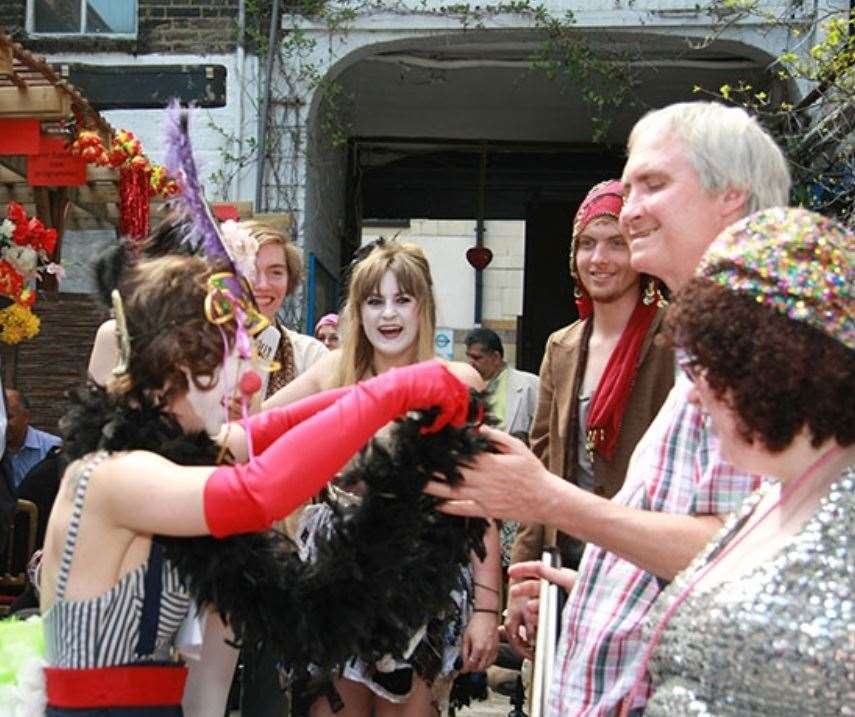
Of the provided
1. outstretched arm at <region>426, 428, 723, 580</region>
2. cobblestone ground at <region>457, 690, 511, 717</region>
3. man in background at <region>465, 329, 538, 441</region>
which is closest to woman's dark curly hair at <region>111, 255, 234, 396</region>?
outstretched arm at <region>426, 428, 723, 580</region>

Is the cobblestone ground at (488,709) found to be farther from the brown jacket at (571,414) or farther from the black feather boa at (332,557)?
the black feather boa at (332,557)

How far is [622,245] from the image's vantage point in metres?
3.29

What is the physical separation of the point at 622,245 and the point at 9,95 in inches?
174

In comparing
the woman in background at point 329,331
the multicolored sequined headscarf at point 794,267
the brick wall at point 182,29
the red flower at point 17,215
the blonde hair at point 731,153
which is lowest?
the multicolored sequined headscarf at point 794,267

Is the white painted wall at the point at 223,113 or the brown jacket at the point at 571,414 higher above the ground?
the white painted wall at the point at 223,113

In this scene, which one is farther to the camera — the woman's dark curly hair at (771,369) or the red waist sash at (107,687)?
the red waist sash at (107,687)

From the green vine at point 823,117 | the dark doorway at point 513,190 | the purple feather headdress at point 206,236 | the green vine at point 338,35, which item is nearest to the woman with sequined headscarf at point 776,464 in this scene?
the purple feather headdress at point 206,236

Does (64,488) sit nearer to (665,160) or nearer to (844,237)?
(665,160)

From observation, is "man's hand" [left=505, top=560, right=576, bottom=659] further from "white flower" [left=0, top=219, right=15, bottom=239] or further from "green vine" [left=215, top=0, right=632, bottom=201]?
"green vine" [left=215, top=0, right=632, bottom=201]

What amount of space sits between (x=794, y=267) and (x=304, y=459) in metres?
0.96

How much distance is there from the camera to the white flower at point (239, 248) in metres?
2.60

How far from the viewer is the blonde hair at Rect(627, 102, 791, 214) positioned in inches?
89.0

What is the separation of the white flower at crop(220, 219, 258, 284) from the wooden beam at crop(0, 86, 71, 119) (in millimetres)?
4292

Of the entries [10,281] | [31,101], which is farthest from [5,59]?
[10,281]
